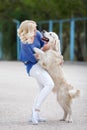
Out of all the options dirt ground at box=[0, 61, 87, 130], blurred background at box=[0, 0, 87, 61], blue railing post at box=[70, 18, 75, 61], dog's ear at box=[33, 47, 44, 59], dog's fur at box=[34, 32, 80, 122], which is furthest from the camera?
blurred background at box=[0, 0, 87, 61]

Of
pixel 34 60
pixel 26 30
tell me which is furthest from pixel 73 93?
pixel 26 30

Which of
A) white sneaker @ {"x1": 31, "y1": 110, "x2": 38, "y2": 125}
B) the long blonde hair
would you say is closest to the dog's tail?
white sneaker @ {"x1": 31, "y1": 110, "x2": 38, "y2": 125}

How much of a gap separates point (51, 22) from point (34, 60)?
32.7 m

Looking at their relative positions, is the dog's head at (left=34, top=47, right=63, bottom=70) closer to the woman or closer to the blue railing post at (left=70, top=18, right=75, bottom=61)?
the woman

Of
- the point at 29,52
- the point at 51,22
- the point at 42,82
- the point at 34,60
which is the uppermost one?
the point at 29,52

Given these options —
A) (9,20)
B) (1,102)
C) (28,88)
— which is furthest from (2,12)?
(1,102)

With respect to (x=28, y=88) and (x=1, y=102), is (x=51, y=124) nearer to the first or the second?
(x=1, y=102)

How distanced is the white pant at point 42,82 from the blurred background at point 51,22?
28342mm

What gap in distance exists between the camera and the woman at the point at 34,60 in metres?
10.1

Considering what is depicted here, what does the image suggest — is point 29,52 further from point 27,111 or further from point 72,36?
point 72,36

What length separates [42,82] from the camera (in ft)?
33.6

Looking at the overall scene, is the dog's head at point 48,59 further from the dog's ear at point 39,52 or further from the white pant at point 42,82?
the white pant at point 42,82

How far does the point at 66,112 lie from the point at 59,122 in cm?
21

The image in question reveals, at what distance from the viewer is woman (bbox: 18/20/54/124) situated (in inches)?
399
